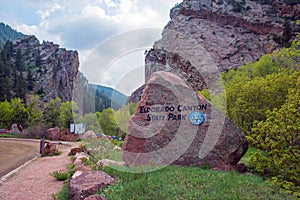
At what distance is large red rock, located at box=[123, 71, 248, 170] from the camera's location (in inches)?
323

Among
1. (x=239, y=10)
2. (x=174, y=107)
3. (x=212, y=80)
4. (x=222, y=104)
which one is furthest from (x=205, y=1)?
(x=174, y=107)

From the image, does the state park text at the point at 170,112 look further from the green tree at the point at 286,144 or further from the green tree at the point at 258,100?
the green tree at the point at 258,100

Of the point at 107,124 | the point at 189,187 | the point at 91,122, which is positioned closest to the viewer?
the point at 189,187

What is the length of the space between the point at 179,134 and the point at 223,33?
47651 mm

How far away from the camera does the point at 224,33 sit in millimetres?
52406

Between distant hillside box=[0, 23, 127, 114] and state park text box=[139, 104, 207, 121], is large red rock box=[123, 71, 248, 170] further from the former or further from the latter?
distant hillside box=[0, 23, 127, 114]

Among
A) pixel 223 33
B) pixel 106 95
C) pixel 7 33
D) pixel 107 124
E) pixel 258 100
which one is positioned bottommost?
pixel 107 124

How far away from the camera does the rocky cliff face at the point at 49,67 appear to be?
3536 inches

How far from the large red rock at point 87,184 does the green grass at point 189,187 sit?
279 millimetres

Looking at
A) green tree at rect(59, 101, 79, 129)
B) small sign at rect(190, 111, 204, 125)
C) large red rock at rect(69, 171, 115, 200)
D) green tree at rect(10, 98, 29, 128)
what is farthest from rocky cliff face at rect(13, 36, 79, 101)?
large red rock at rect(69, 171, 115, 200)

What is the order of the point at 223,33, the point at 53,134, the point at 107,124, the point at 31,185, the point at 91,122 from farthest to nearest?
the point at 223,33
the point at 91,122
the point at 107,124
the point at 53,134
the point at 31,185

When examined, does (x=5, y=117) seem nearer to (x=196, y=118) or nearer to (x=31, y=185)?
(x=31, y=185)

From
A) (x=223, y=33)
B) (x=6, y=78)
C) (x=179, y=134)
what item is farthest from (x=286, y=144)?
(x=6, y=78)

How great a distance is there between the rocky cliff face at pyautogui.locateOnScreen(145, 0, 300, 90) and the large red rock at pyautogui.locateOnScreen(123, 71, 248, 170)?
32.2 meters
